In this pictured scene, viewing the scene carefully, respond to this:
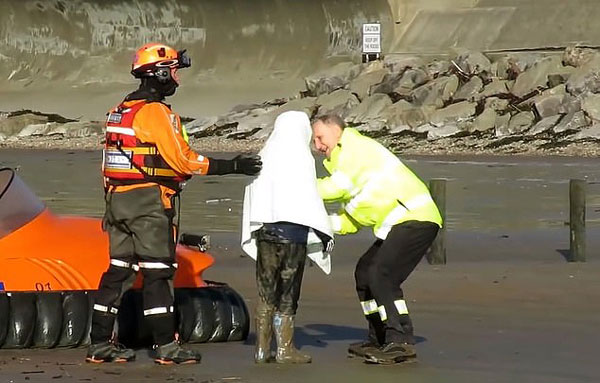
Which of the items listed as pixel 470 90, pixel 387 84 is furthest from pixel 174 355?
pixel 387 84

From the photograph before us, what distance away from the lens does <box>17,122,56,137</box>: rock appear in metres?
46.8

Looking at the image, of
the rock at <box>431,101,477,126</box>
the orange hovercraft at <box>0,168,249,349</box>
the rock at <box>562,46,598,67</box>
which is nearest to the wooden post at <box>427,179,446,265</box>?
the orange hovercraft at <box>0,168,249,349</box>

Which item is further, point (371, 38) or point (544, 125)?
point (371, 38)

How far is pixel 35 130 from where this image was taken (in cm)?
4722

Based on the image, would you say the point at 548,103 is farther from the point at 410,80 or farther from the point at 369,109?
the point at 410,80

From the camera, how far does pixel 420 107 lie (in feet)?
135

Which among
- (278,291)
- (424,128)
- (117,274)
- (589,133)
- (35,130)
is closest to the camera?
(117,274)

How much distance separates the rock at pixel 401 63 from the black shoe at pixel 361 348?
36145mm

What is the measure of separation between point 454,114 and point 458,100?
153 cm

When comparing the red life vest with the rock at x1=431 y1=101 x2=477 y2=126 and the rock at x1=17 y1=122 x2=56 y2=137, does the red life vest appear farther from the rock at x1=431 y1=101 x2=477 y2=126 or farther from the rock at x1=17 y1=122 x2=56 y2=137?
the rock at x1=17 y1=122 x2=56 y2=137

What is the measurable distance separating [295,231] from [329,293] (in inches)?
147

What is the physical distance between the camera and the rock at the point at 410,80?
43.8 metres

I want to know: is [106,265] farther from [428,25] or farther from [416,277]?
[428,25]

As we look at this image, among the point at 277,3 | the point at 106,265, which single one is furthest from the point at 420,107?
the point at 106,265
